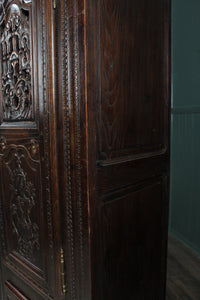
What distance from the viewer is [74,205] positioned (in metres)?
0.81

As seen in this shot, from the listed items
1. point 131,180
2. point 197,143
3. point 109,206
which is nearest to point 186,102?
point 197,143

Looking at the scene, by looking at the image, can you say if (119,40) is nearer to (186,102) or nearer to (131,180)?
(131,180)

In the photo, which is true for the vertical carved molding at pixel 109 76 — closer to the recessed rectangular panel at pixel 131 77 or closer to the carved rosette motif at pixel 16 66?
the recessed rectangular panel at pixel 131 77

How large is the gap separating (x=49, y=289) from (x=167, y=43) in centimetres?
111

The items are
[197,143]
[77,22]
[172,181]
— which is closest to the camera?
[77,22]

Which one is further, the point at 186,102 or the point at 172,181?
the point at 172,181

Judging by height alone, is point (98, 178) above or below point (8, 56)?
below

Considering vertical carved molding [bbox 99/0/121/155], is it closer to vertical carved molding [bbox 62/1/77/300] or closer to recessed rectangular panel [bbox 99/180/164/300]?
vertical carved molding [bbox 62/1/77/300]

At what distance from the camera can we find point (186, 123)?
2.15m

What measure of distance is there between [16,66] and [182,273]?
172 centimetres

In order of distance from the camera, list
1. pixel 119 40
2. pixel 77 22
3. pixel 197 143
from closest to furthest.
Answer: pixel 77 22
pixel 119 40
pixel 197 143

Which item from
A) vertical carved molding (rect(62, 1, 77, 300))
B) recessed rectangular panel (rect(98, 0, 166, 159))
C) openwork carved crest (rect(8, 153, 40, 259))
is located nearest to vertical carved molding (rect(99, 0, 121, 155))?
recessed rectangular panel (rect(98, 0, 166, 159))

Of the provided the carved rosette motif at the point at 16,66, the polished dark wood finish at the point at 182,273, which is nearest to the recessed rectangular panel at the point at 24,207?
the carved rosette motif at the point at 16,66

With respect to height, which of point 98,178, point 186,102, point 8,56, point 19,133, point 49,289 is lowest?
point 49,289
